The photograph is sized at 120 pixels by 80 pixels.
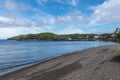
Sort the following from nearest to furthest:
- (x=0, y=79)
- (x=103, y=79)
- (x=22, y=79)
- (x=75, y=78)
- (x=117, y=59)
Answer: (x=103, y=79) < (x=75, y=78) < (x=22, y=79) < (x=0, y=79) < (x=117, y=59)

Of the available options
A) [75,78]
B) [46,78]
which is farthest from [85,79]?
[46,78]

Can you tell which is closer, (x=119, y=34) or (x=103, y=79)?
(x=103, y=79)

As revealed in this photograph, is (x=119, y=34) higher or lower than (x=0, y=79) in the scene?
higher

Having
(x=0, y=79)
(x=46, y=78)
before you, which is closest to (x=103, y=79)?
(x=46, y=78)

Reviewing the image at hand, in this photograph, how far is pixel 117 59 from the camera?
24.4m

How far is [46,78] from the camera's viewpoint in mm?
19484

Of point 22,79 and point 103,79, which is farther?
point 22,79

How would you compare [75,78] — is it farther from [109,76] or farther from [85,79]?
[109,76]

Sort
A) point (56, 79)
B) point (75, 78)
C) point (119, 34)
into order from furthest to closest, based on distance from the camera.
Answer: point (119, 34) < point (56, 79) < point (75, 78)

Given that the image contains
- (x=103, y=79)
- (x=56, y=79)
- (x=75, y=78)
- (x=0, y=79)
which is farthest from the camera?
(x=0, y=79)

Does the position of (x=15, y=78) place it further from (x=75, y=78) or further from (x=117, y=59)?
(x=117, y=59)

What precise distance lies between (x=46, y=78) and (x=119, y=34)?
12644 mm

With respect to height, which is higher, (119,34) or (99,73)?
(119,34)

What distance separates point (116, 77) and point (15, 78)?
32.4 feet
